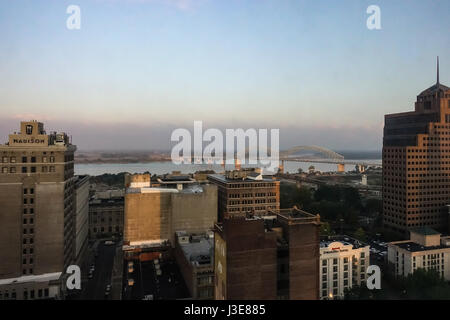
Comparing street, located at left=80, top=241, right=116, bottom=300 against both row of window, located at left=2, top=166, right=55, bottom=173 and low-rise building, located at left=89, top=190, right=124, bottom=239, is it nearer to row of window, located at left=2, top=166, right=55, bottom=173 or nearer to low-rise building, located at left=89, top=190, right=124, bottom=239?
low-rise building, located at left=89, top=190, right=124, bottom=239

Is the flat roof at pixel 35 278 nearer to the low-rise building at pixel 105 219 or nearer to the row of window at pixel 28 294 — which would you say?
the row of window at pixel 28 294

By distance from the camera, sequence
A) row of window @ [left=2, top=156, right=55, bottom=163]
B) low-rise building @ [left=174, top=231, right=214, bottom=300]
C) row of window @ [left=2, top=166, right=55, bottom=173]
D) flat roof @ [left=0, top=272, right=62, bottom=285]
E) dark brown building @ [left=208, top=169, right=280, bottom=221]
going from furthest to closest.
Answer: dark brown building @ [left=208, top=169, right=280, bottom=221] < row of window @ [left=2, top=156, right=55, bottom=163] < row of window @ [left=2, top=166, right=55, bottom=173] < flat roof @ [left=0, top=272, right=62, bottom=285] < low-rise building @ [left=174, top=231, right=214, bottom=300]

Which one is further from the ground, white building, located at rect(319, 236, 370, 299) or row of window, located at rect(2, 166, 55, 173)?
row of window, located at rect(2, 166, 55, 173)

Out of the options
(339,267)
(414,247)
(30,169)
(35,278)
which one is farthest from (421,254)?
(30,169)

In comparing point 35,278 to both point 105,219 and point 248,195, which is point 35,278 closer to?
point 105,219

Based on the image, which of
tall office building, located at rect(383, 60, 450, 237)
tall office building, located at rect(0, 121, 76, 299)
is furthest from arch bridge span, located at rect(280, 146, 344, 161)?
tall office building, located at rect(0, 121, 76, 299)

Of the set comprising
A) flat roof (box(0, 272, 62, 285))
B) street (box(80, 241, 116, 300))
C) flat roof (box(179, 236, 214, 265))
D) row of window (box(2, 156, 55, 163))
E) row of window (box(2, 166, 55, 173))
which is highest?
row of window (box(2, 156, 55, 163))

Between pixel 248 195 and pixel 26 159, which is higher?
pixel 26 159

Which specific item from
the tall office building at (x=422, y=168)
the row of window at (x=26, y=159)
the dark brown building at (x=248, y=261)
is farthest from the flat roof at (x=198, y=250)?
the tall office building at (x=422, y=168)
